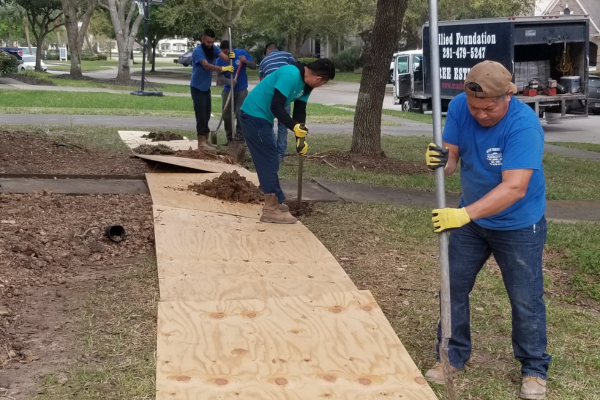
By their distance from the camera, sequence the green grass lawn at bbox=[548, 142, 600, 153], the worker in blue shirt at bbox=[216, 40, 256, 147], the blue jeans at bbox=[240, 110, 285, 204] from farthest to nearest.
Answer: the green grass lawn at bbox=[548, 142, 600, 153], the worker in blue shirt at bbox=[216, 40, 256, 147], the blue jeans at bbox=[240, 110, 285, 204]

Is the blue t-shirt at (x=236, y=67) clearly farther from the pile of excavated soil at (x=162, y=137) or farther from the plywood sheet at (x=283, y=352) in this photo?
the plywood sheet at (x=283, y=352)

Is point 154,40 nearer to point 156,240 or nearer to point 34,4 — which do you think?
point 34,4

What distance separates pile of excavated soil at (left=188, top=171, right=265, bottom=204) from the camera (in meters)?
8.14

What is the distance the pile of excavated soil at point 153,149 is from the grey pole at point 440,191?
7.56 m

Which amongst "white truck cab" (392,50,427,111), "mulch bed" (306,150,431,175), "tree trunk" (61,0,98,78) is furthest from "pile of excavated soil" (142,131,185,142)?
"tree trunk" (61,0,98,78)

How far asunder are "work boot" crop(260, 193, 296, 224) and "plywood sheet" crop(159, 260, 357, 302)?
1.35 meters

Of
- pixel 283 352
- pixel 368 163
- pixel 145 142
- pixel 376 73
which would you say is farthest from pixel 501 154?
pixel 145 142

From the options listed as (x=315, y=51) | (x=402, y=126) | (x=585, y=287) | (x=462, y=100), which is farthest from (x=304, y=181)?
(x=315, y=51)

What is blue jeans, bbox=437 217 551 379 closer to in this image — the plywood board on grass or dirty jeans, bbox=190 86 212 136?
the plywood board on grass

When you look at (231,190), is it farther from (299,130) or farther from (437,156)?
(437,156)

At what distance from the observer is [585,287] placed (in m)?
6.05

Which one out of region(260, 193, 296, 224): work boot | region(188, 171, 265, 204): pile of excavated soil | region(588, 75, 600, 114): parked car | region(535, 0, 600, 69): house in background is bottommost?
region(260, 193, 296, 224): work boot

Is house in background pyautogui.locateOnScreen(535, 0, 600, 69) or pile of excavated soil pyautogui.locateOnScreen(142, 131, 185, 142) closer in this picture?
pile of excavated soil pyautogui.locateOnScreen(142, 131, 185, 142)

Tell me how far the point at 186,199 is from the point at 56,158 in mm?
3555
